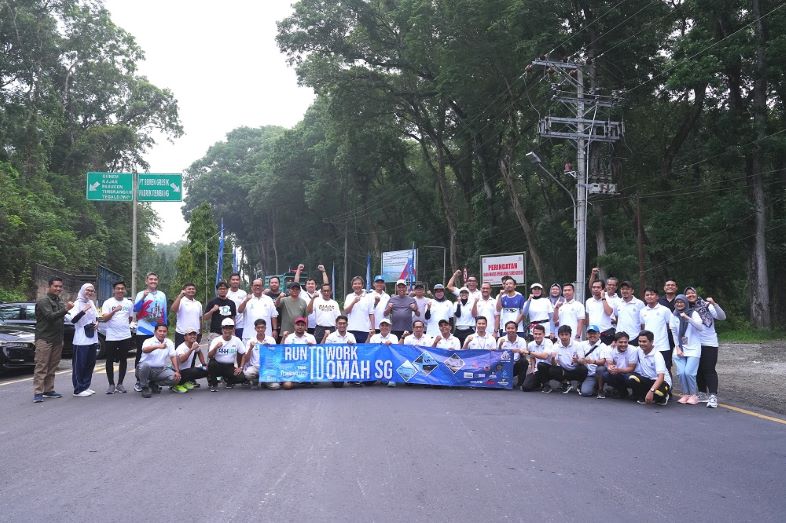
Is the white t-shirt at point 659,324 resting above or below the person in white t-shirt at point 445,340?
above

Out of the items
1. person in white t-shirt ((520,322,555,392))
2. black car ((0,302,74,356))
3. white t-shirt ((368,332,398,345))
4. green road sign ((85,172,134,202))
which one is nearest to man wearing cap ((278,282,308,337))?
white t-shirt ((368,332,398,345))

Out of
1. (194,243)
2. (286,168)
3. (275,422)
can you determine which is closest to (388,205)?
(286,168)

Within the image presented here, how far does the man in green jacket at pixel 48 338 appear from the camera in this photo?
10906 mm

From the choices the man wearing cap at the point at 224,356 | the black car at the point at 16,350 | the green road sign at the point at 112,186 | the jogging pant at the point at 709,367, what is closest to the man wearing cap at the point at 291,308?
the man wearing cap at the point at 224,356

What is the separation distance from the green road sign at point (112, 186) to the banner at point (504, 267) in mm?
16165

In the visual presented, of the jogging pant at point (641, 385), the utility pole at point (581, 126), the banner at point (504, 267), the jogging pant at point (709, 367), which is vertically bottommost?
the jogging pant at point (641, 385)

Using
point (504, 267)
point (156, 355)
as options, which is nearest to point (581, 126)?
point (504, 267)

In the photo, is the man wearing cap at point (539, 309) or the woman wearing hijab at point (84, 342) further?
the man wearing cap at point (539, 309)

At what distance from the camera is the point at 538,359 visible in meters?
12.4

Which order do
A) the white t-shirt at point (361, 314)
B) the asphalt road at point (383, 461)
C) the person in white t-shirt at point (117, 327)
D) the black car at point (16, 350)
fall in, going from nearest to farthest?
the asphalt road at point (383, 461)
the person in white t-shirt at point (117, 327)
the white t-shirt at point (361, 314)
the black car at point (16, 350)

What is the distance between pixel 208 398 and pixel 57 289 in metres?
2.88

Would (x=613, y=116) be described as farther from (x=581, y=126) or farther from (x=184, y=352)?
(x=184, y=352)

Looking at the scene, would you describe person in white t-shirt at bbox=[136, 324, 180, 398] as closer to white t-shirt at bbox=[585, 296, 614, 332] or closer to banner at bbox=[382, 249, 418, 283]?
white t-shirt at bbox=[585, 296, 614, 332]

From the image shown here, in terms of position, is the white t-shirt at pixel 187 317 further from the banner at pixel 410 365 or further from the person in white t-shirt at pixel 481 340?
the person in white t-shirt at pixel 481 340
